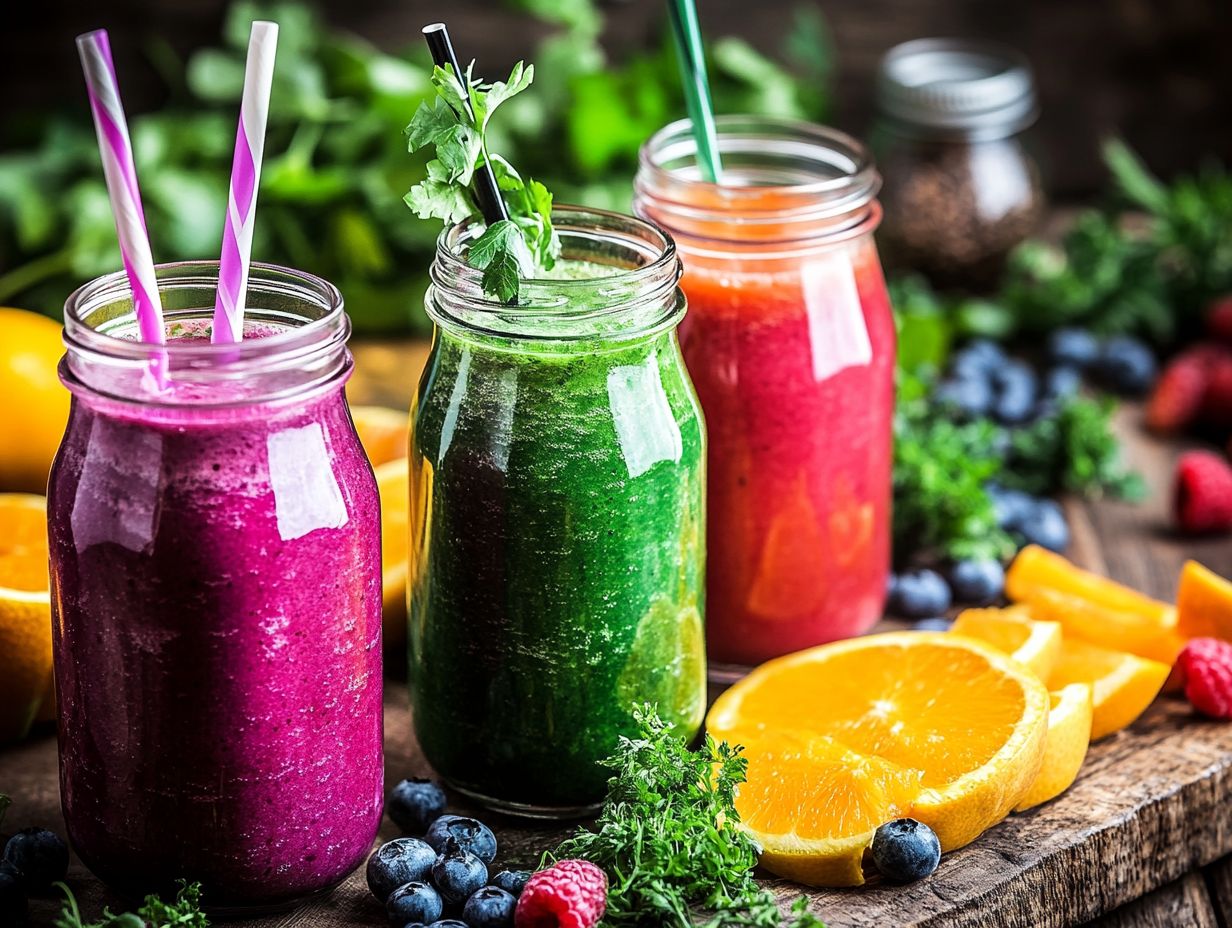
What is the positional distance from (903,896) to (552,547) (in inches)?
20.6

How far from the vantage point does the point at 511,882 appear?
5.10ft

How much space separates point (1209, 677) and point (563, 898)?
0.96 meters

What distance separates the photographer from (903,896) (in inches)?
61.7

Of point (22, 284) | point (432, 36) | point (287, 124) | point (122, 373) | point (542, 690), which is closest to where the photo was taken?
point (122, 373)

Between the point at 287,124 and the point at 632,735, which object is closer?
the point at 632,735

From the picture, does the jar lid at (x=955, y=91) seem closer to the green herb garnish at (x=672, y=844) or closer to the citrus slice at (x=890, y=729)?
the citrus slice at (x=890, y=729)

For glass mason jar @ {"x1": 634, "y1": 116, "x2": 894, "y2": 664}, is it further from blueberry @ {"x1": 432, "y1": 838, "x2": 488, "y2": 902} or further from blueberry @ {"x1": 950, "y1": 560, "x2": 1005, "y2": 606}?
blueberry @ {"x1": 432, "y1": 838, "x2": 488, "y2": 902}

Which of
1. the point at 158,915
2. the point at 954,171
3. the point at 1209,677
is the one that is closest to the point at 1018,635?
the point at 1209,677

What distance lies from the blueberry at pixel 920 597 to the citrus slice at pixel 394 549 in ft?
2.39

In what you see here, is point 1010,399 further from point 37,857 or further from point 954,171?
point 37,857

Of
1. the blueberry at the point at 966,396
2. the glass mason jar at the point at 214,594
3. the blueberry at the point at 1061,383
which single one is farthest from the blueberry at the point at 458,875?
the blueberry at the point at 1061,383

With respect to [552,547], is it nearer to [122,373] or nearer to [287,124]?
[122,373]

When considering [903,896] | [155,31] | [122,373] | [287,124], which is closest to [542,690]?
[903,896]

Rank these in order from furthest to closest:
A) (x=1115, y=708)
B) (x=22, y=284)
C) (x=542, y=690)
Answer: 1. (x=22, y=284)
2. (x=1115, y=708)
3. (x=542, y=690)
